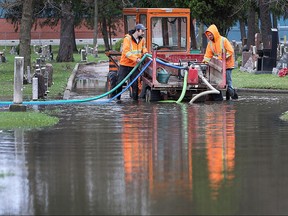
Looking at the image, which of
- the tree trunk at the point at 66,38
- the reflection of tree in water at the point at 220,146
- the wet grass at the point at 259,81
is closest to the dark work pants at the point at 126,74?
the reflection of tree in water at the point at 220,146

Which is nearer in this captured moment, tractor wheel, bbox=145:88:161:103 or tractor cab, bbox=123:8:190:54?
tractor wheel, bbox=145:88:161:103

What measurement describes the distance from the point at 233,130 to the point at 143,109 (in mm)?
4678

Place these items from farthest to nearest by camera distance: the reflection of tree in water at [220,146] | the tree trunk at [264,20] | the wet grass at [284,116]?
the tree trunk at [264,20], the wet grass at [284,116], the reflection of tree in water at [220,146]

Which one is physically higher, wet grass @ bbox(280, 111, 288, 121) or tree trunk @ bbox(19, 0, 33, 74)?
tree trunk @ bbox(19, 0, 33, 74)

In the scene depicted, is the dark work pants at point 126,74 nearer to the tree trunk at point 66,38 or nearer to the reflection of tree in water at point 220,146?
the reflection of tree in water at point 220,146

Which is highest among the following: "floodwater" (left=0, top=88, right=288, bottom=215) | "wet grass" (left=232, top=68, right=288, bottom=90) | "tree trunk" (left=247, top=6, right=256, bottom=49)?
"tree trunk" (left=247, top=6, right=256, bottom=49)

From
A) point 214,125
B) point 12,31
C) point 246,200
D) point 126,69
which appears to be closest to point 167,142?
point 214,125

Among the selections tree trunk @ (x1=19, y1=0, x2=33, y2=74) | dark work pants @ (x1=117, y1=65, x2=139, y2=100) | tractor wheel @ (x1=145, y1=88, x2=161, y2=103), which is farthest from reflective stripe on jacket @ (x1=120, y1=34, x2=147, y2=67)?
tree trunk @ (x1=19, y1=0, x2=33, y2=74)

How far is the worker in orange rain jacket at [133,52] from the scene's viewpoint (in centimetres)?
2266

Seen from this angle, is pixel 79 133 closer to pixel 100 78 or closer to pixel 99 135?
pixel 99 135

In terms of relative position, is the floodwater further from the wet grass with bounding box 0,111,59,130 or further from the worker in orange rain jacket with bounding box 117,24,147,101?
the worker in orange rain jacket with bounding box 117,24,147,101

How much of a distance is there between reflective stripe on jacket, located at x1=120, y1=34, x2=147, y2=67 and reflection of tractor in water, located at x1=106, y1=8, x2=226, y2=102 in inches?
10.6

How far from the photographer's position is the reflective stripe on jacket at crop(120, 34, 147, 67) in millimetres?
22672

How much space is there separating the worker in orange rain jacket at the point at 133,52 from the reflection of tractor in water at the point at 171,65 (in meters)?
0.24
